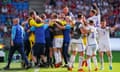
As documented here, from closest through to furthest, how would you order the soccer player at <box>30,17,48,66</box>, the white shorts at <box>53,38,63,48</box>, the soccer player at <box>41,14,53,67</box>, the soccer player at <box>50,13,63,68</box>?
the soccer player at <box>30,17,48,66</box>
the soccer player at <box>50,13,63,68</box>
the white shorts at <box>53,38,63,48</box>
the soccer player at <box>41,14,53,67</box>

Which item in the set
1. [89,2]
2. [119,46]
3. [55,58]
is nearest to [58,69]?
[55,58]

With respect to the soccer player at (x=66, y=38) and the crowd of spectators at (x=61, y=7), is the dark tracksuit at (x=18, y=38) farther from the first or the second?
the crowd of spectators at (x=61, y=7)

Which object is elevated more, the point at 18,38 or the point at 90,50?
the point at 18,38

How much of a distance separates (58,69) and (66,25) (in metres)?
1.96

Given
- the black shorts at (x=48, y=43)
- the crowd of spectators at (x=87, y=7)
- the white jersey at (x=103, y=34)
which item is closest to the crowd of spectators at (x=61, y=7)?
the crowd of spectators at (x=87, y=7)

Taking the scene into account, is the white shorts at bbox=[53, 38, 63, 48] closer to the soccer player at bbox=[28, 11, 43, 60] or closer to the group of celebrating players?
the group of celebrating players

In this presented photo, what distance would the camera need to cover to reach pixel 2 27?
124 feet

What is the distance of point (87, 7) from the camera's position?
41.3 m

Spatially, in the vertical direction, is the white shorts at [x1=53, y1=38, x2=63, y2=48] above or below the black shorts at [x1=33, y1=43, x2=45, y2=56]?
above

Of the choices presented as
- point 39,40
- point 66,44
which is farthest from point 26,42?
point 66,44

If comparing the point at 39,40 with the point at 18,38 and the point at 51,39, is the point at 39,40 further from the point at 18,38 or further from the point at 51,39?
the point at 51,39

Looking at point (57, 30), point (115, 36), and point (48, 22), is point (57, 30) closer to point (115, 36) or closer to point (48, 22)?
point (48, 22)

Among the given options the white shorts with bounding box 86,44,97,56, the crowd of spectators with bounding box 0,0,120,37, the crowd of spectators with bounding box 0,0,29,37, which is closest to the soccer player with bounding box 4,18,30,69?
the white shorts with bounding box 86,44,97,56

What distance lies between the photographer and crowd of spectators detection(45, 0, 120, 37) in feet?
133
